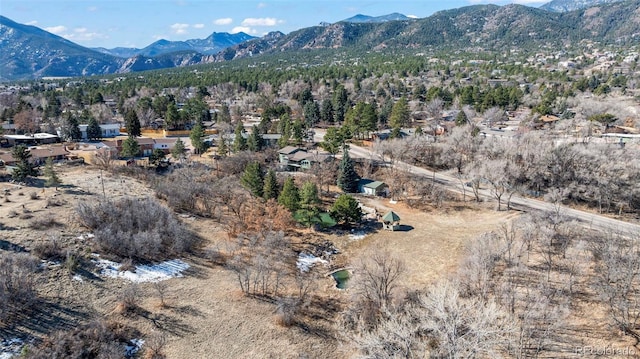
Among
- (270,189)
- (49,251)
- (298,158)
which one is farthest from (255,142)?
(49,251)

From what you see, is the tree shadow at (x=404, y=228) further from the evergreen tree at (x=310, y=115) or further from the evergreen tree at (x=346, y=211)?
the evergreen tree at (x=310, y=115)

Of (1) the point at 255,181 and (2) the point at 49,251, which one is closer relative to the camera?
(2) the point at 49,251

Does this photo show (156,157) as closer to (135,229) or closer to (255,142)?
(255,142)

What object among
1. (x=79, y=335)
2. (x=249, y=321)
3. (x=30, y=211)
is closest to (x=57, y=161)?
(x=30, y=211)

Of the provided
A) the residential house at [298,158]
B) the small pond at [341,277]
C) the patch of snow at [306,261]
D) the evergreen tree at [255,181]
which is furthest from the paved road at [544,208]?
the patch of snow at [306,261]

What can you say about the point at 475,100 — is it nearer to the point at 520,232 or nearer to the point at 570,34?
the point at 520,232

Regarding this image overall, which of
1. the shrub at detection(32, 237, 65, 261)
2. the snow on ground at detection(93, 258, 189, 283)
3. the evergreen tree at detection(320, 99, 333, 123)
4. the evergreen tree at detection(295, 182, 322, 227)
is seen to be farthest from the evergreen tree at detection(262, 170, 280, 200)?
the evergreen tree at detection(320, 99, 333, 123)
